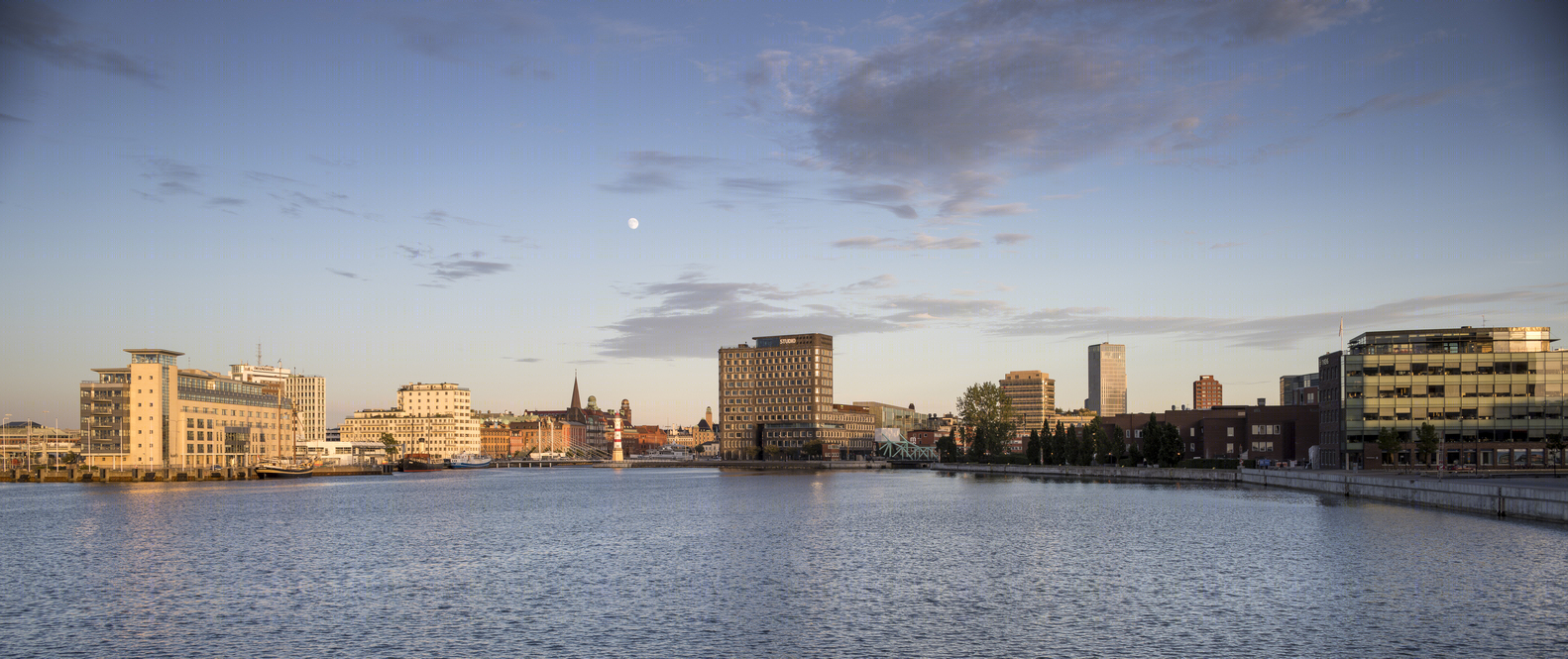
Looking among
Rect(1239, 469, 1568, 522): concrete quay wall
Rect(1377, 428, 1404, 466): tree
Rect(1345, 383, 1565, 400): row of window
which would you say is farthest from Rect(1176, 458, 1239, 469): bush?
Rect(1239, 469, 1568, 522): concrete quay wall

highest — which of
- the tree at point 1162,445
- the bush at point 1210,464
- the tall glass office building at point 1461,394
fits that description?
the tall glass office building at point 1461,394

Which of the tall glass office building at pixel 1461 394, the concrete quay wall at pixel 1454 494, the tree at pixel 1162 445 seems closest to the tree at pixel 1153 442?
the tree at pixel 1162 445

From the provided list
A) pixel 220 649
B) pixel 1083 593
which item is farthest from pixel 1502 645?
pixel 220 649

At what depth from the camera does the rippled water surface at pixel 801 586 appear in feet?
128

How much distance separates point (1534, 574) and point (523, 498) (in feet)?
371

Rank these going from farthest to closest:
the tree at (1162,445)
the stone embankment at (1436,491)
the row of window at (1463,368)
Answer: the tree at (1162,445) → the row of window at (1463,368) → the stone embankment at (1436,491)

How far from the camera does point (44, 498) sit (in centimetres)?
14175

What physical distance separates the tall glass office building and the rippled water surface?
209 feet

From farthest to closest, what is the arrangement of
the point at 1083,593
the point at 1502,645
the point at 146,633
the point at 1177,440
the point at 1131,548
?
1. the point at 1177,440
2. the point at 1131,548
3. the point at 1083,593
4. the point at 146,633
5. the point at 1502,645

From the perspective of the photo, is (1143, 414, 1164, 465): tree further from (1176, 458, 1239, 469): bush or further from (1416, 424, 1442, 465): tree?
(1416, 424, 1442, 465): tree

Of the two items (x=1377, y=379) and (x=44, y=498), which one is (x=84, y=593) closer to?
(x=44, y=498)

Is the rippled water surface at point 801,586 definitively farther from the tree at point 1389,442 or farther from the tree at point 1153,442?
the tree at point 1153,442

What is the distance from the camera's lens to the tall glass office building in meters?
151

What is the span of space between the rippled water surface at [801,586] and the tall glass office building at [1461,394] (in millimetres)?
63815
